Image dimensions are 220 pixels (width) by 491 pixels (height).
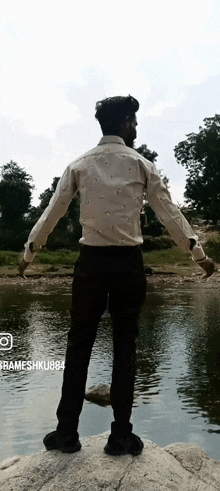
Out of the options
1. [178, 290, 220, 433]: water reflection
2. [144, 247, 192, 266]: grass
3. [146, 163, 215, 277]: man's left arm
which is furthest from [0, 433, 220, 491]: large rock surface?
[144, 247, 192, 266]: grass

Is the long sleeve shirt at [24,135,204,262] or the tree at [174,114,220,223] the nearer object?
the long sleeve shirt at [24,135,204,262]

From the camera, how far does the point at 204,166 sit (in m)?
46.3

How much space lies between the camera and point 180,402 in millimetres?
A: 6242

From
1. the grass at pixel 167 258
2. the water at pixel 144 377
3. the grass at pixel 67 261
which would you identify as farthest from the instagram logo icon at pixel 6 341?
the grass at pixel 167 258

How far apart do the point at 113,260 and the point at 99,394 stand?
3361mm

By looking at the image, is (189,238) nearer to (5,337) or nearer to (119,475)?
(119,475)

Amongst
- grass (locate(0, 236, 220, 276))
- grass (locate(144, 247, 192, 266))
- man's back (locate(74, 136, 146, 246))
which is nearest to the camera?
man's back (locate(74, 136, 146, 246))

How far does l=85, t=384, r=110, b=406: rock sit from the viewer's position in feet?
20.8

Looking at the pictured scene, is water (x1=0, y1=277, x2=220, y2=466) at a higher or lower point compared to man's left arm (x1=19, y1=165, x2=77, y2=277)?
lower

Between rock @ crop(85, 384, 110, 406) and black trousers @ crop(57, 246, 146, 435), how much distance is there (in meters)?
2.80

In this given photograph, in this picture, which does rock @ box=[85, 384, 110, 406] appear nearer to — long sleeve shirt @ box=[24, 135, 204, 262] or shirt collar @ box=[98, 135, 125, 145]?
long sleeve shirt @ box=[24, 135, 204, 262]

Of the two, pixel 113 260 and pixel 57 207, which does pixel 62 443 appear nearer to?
pixel 113 260

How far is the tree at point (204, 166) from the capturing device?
44469 mm

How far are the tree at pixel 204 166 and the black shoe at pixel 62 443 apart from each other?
133 feet
